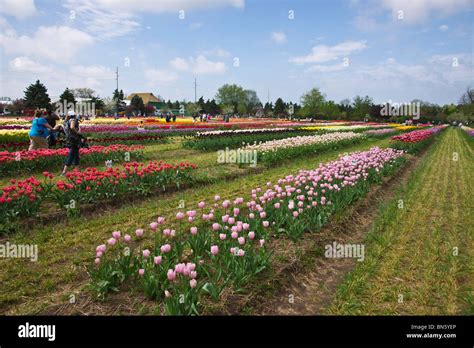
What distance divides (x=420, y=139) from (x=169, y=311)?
22809 mm

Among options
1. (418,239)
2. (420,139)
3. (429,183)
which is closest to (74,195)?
(418,239)

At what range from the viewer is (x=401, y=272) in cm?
488

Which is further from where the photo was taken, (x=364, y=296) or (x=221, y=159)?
(x=221, y=159)

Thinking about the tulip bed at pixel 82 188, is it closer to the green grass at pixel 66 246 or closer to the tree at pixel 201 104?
the green grass at pixel 66 246

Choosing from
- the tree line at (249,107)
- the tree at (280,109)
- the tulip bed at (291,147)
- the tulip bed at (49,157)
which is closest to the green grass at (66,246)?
the tulip bed at (291,147)

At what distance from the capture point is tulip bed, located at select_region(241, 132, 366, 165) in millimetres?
14523

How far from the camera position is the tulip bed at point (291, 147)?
14523mm

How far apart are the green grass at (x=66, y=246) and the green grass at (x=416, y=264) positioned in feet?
11.0

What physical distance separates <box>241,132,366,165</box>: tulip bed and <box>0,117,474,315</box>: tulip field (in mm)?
3468

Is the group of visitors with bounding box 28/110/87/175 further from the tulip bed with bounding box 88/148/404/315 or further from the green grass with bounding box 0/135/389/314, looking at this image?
the tulip bed with bounding box 88/148/404/315

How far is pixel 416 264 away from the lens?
16.9 ft

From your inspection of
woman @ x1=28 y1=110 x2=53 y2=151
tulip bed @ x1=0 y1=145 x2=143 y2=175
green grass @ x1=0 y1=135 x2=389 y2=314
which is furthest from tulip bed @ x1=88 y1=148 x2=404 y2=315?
woman @ x1=28 y1=110 x2=53 y2=151

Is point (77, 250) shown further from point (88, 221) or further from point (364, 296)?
point (364, 296)

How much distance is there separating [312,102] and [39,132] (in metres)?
89.4
